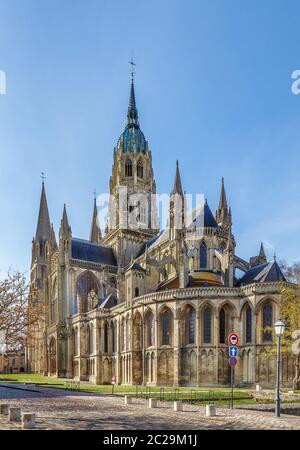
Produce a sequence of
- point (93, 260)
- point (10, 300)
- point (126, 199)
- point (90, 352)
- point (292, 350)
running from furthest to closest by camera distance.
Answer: point (126, 199) < point (93, 260) < point (90, 352) < point (292, 350) < point (10, 300)

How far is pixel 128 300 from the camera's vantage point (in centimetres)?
5697

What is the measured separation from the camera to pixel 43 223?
362ft

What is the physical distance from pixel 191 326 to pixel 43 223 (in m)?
66.8

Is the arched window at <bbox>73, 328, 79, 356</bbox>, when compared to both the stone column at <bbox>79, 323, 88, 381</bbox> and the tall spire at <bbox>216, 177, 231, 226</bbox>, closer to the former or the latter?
the stone column at <bbox>79, 323, 88, 381</bbox>

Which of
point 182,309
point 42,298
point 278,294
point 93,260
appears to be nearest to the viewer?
point 278,294

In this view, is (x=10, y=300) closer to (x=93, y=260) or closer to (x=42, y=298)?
(x=93, y=260)

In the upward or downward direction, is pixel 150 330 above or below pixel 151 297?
below

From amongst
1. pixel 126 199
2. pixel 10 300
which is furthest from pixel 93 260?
pixel 10 300

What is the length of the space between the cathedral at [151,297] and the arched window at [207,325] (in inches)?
3.8

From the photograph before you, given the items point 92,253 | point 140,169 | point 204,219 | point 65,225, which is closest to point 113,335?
point 204,219

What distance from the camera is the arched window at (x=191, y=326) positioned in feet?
163

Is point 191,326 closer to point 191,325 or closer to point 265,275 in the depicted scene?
point 191,325
